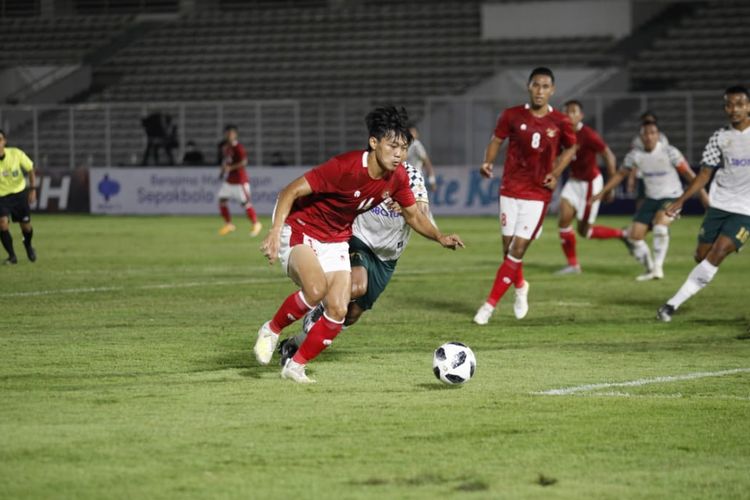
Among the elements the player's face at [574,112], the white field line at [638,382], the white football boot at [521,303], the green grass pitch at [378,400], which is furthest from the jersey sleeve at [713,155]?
the player's face at [574,112]

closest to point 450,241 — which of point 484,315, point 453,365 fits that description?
point 453,365

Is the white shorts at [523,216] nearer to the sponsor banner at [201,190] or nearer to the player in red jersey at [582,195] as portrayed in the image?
the player in red jersey at [582,195]

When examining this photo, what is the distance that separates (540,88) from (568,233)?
6.12 m

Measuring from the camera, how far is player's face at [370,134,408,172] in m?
9.27

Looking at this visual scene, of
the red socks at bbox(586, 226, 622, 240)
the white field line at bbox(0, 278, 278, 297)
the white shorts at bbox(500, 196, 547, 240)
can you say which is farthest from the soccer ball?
the red socks at bbox(586, 226, 622, 240)

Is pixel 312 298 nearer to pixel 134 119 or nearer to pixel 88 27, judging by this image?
pixel 134 119

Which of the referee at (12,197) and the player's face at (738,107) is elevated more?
the player's face at (738,107)

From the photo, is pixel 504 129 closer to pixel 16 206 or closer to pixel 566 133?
pixel 566 133

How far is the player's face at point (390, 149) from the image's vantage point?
9273 mm

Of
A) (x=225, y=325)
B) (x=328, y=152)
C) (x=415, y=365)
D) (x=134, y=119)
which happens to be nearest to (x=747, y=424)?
(x=415, y=365)

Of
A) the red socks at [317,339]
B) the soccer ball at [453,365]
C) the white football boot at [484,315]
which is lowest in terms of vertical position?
the white football boot at [484,315]

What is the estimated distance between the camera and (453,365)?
9266 millimetres

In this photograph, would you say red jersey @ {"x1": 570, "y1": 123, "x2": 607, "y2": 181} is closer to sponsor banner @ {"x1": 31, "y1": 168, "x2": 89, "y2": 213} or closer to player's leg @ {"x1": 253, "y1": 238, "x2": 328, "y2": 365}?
player's leg @ {"x1": 253, "y1": 238, "x2": 328, "y2": 365}

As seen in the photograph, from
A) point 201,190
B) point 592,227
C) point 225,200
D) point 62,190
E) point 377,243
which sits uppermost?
point 377,243
